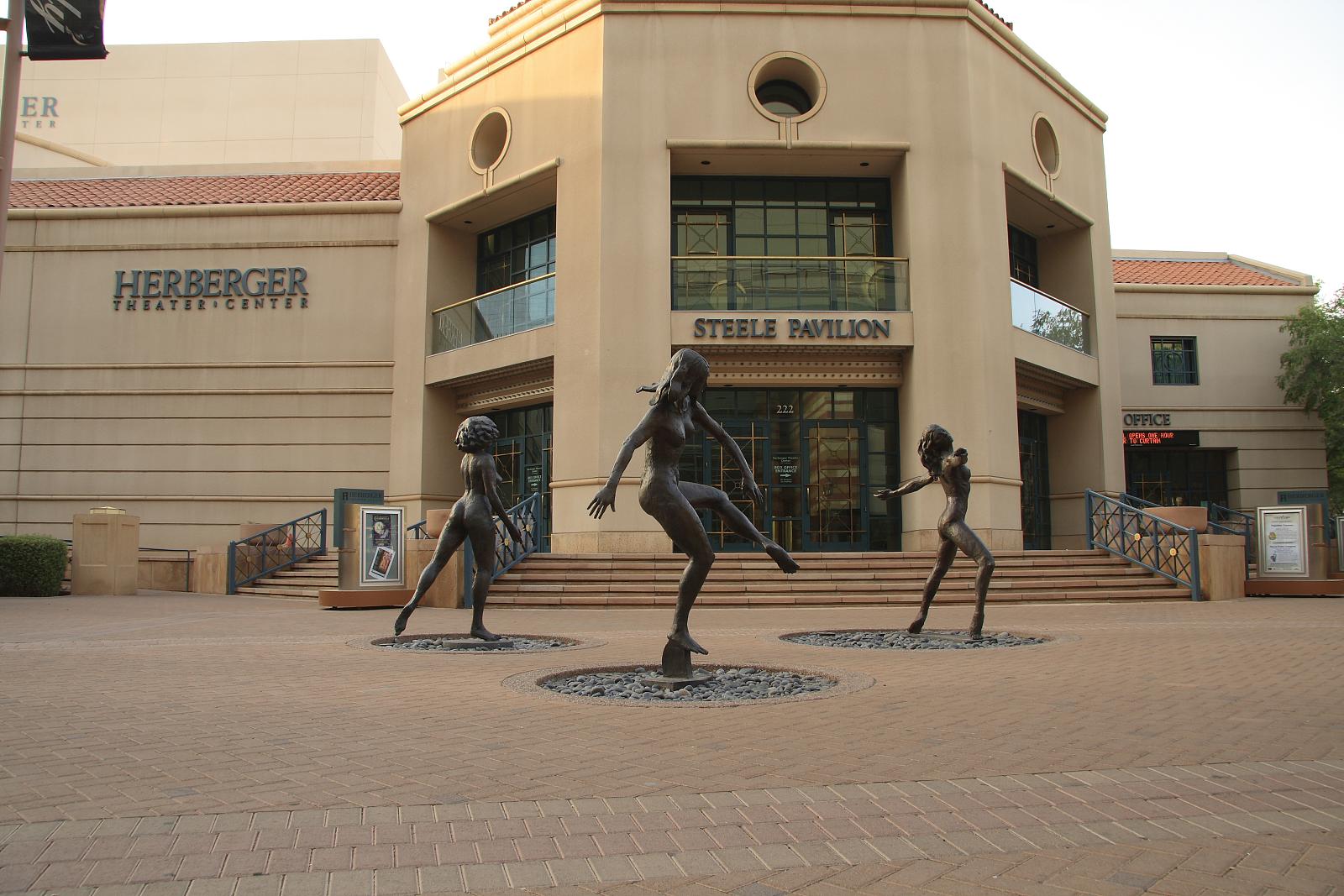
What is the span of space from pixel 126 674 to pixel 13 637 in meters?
4.22

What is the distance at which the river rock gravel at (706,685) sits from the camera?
643cm

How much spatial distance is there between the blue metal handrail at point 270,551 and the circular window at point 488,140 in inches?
360

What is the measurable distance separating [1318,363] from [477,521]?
1055 inches

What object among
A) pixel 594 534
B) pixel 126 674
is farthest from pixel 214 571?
pixel 126 674

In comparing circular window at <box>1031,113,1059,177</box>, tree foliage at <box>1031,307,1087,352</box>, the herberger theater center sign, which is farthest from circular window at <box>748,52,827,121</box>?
the herberger theater center sign

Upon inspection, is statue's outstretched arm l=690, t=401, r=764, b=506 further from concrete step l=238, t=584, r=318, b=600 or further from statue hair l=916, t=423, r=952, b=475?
concrete step l=238, t=584, r=318, b=600

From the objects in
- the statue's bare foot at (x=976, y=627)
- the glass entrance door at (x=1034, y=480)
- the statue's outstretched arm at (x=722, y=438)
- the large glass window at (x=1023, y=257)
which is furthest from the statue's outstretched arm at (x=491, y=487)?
the large glass window at (x=1023, y=257)

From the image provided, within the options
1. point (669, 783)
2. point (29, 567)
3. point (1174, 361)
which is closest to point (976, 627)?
point (669, 783)

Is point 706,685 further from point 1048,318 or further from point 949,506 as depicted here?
point 1048,318

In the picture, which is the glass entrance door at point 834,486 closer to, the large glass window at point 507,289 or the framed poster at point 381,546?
the large glass window at point 507,289

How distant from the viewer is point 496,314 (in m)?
23.1

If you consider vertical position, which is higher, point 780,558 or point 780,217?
point 780,217

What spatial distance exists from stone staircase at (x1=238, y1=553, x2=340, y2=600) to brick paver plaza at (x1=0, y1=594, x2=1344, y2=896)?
1164 cm

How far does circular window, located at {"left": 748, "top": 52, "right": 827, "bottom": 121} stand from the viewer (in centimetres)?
2123
